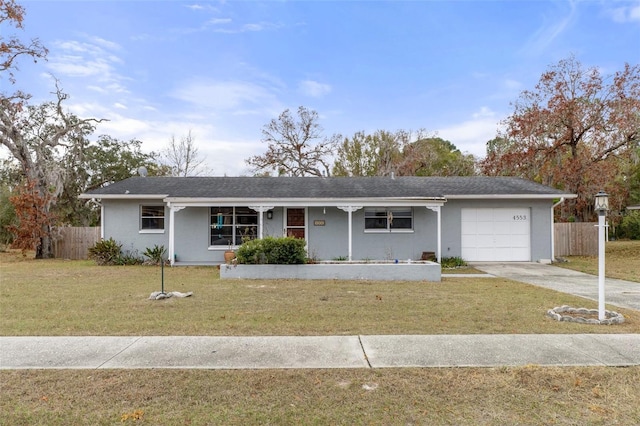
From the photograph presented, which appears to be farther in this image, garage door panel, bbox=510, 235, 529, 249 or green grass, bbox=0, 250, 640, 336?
garage door panel, bbox=510, 235, 529, 249

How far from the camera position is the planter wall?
35.3 feet

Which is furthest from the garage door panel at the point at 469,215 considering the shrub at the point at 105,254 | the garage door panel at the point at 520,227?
the shrub at the point at 105,254

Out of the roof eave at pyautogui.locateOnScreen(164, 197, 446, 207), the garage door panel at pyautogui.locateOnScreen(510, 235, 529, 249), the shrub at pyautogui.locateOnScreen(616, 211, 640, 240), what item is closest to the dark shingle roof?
the roof eave at pyautogui.locateOnScreen(164, 197, 446, 207)

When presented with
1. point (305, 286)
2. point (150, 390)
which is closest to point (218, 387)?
point (150, 390)

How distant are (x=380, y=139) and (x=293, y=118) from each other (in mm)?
7597

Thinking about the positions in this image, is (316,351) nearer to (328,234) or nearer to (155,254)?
(328,234)

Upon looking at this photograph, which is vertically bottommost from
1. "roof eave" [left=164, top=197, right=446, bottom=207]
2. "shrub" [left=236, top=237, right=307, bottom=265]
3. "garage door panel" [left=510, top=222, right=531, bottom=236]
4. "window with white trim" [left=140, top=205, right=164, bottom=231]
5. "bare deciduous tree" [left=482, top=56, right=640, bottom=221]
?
"shrub" [left=236, top=237, right=307, bottom=265]

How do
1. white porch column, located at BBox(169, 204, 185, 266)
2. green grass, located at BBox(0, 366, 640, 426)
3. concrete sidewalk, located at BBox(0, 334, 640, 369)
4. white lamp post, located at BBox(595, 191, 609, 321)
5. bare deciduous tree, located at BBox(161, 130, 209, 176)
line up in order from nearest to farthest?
green grass, located at BBox(0, 366, 640, 426) < concrete sidewalk, located at BBox(0, 334, 640, 369) < white lamp post, located at BBox(595, 191, 609, 321) < white porch column, located at BBox(169, 204, 185, 266) < bare deciduous tree, located at BBox(161, 130, 209, 176)

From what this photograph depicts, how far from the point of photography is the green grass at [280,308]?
570 cm

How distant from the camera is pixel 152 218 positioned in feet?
50.2

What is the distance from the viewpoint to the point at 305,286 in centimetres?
957

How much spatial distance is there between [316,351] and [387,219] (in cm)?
1082

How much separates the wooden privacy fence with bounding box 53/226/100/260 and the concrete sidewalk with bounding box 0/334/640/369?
14800 mm

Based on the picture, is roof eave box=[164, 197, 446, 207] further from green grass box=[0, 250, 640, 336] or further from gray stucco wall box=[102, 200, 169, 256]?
green grass box=[0, 250, 640, 336]
